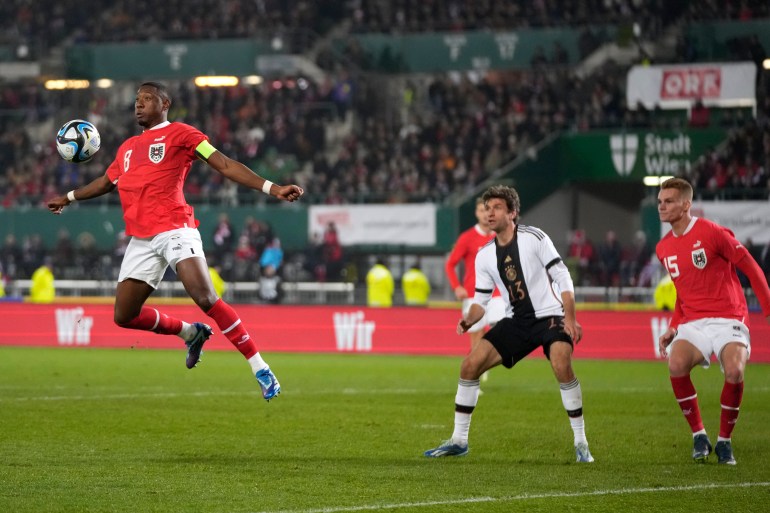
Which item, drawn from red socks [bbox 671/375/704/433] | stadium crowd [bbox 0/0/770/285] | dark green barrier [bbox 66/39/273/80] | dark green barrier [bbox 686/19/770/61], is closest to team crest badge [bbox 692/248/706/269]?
red socks [bbox 671/375/704/433]

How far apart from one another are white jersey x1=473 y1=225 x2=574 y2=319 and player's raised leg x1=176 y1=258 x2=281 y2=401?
6.12 feet

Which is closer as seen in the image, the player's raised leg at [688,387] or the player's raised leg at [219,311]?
the player's raised leg at [688,387]

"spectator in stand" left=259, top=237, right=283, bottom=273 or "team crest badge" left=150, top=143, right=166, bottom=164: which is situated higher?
"team crest badge" left=150, top=143, right=166, bottom=164

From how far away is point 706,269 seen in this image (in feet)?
31.8

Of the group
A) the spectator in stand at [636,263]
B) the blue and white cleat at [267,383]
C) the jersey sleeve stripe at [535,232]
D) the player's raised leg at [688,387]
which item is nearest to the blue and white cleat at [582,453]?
the player's raised leg at [688,387]

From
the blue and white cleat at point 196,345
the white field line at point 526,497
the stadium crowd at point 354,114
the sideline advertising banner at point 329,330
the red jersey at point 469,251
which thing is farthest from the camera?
the stadium crowd at point 354,114

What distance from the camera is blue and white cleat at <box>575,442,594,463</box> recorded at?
9586 millimetres

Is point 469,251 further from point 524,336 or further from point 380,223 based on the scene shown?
point 380,223

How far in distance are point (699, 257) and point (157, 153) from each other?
4139 mm

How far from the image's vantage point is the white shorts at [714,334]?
31.4 ft

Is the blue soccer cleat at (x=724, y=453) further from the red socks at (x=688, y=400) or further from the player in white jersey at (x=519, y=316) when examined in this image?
the player in white jersey at (x=519, y=316)

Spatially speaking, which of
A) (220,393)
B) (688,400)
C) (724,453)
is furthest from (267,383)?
(220,393)

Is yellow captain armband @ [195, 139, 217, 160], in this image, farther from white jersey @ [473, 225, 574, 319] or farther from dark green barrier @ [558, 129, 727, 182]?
dark green barrier @ [558, 129, 727, 182]

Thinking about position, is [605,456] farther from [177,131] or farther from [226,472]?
[177,131]
